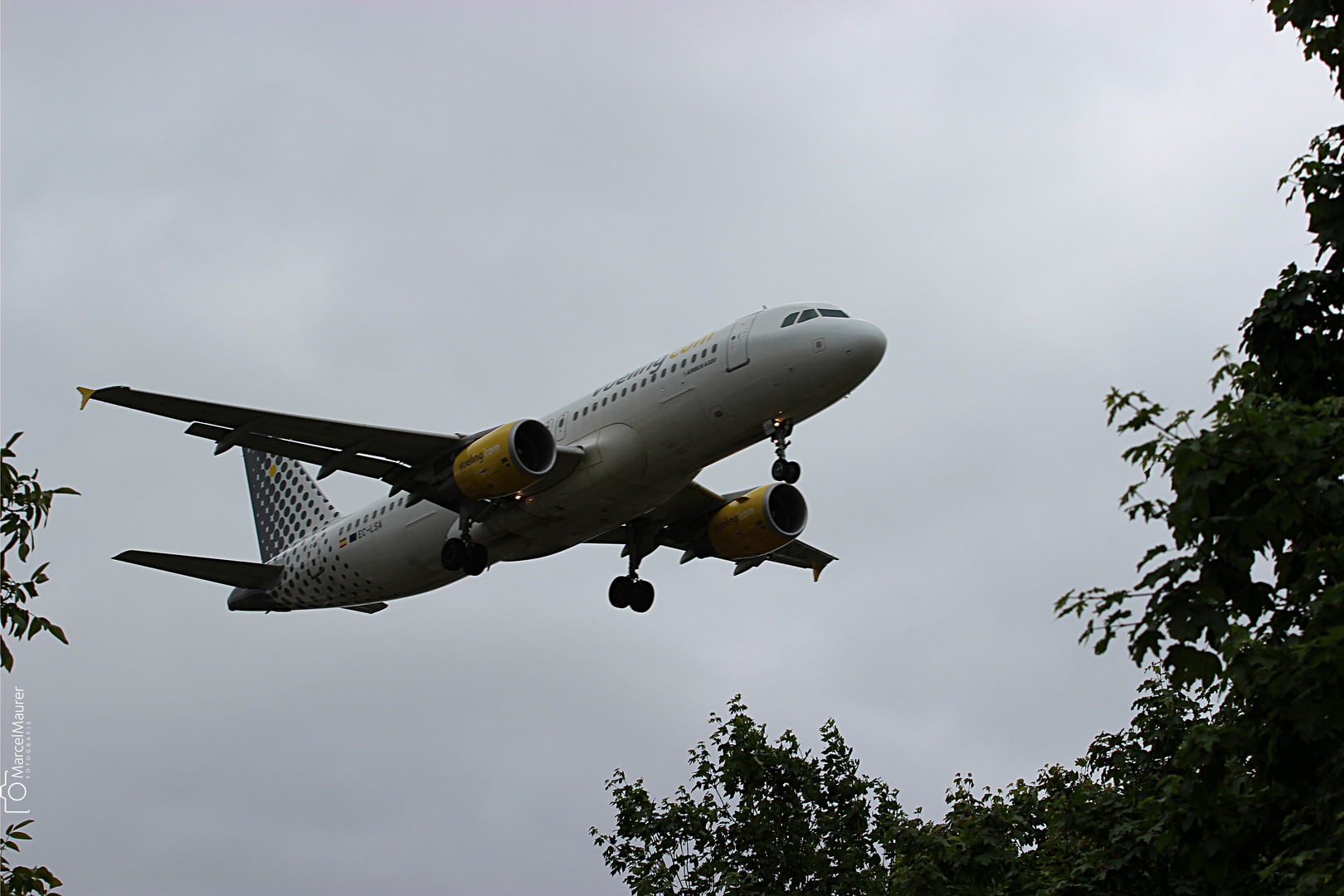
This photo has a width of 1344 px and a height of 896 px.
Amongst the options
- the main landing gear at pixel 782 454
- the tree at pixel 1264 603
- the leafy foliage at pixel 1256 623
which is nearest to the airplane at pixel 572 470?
the main landing gear at pixel 782 454

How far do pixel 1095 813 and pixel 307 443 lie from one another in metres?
19.3

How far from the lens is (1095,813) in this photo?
1675 cm

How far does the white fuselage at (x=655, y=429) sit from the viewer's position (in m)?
25.5

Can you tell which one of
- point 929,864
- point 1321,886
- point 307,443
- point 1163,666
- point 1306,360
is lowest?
point 1321,886

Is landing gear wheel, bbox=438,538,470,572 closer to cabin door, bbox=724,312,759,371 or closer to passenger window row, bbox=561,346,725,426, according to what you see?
passenger window row, bbox=561,346,725,426

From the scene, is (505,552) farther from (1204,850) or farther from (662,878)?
(1204,850)

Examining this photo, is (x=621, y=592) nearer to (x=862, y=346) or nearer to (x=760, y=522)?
(x=760, y=522)

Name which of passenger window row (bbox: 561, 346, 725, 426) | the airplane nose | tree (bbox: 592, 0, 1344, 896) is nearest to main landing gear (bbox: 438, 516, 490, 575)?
passenger window row (bbox: 561, 346, 725, 426)

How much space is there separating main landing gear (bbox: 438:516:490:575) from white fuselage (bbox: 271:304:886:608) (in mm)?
232

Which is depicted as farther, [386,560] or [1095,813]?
[386,560]

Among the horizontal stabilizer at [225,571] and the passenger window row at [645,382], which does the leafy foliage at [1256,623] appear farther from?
the horizontal stabilizer at [225,571]

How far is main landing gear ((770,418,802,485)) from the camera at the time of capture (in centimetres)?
2634

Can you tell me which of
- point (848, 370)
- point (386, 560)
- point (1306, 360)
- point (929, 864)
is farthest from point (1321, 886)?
point (386, 560)

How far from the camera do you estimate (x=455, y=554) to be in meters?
29.9
